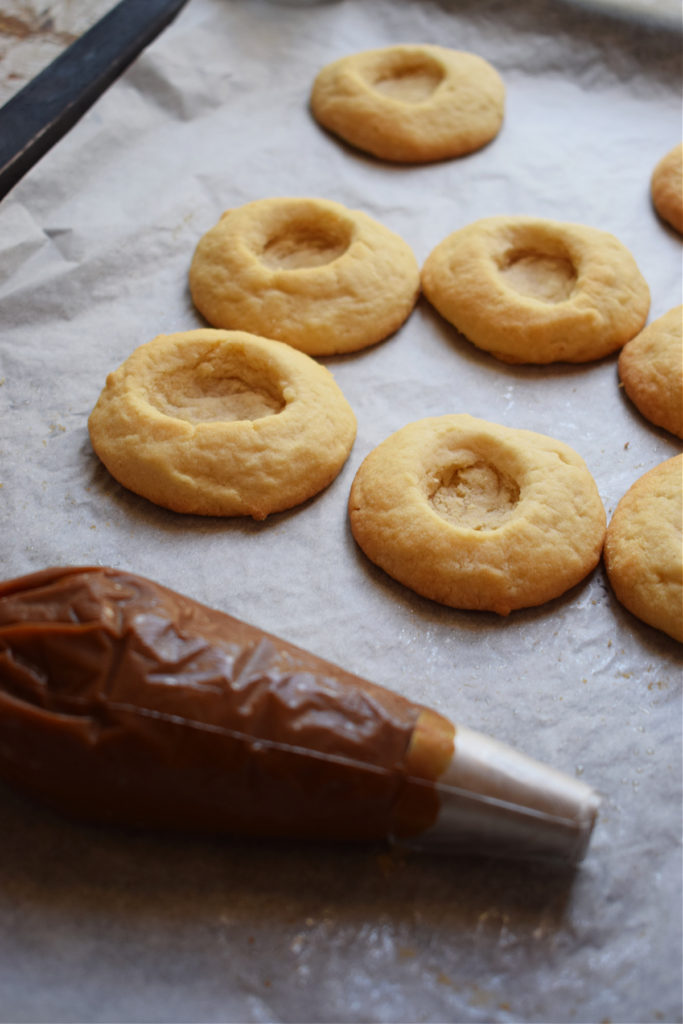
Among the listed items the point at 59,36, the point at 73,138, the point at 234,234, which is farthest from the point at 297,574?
the point at 59,36

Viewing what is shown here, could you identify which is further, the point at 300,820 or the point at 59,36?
the point at 59,36

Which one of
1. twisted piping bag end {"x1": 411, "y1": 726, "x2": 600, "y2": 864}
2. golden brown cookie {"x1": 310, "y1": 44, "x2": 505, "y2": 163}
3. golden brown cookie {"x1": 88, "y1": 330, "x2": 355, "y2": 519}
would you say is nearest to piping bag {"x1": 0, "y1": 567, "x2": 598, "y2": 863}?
twisted piping bag end {"x1": 411, "y1": 726, "x2": 600, "y2": 864}

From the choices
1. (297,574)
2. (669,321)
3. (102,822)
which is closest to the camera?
(102,822)

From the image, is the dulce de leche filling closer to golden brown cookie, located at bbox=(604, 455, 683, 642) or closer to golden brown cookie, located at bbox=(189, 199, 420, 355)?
golden brown cookie, located at bbox=(604, 455, 683, 642)

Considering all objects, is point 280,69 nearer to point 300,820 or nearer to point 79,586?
point 79,586

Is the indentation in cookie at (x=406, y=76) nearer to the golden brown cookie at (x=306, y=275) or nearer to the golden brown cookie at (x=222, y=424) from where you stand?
the golden brown cookie at (x=306, y=275)

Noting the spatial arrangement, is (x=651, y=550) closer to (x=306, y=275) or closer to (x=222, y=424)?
(x=222, y=424)

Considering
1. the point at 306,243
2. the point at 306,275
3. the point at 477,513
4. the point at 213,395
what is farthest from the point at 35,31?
the point at 477,513

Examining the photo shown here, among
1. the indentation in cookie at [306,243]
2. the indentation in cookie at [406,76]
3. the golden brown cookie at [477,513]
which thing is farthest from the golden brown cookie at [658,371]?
the indentation in cookie at [406,76]
